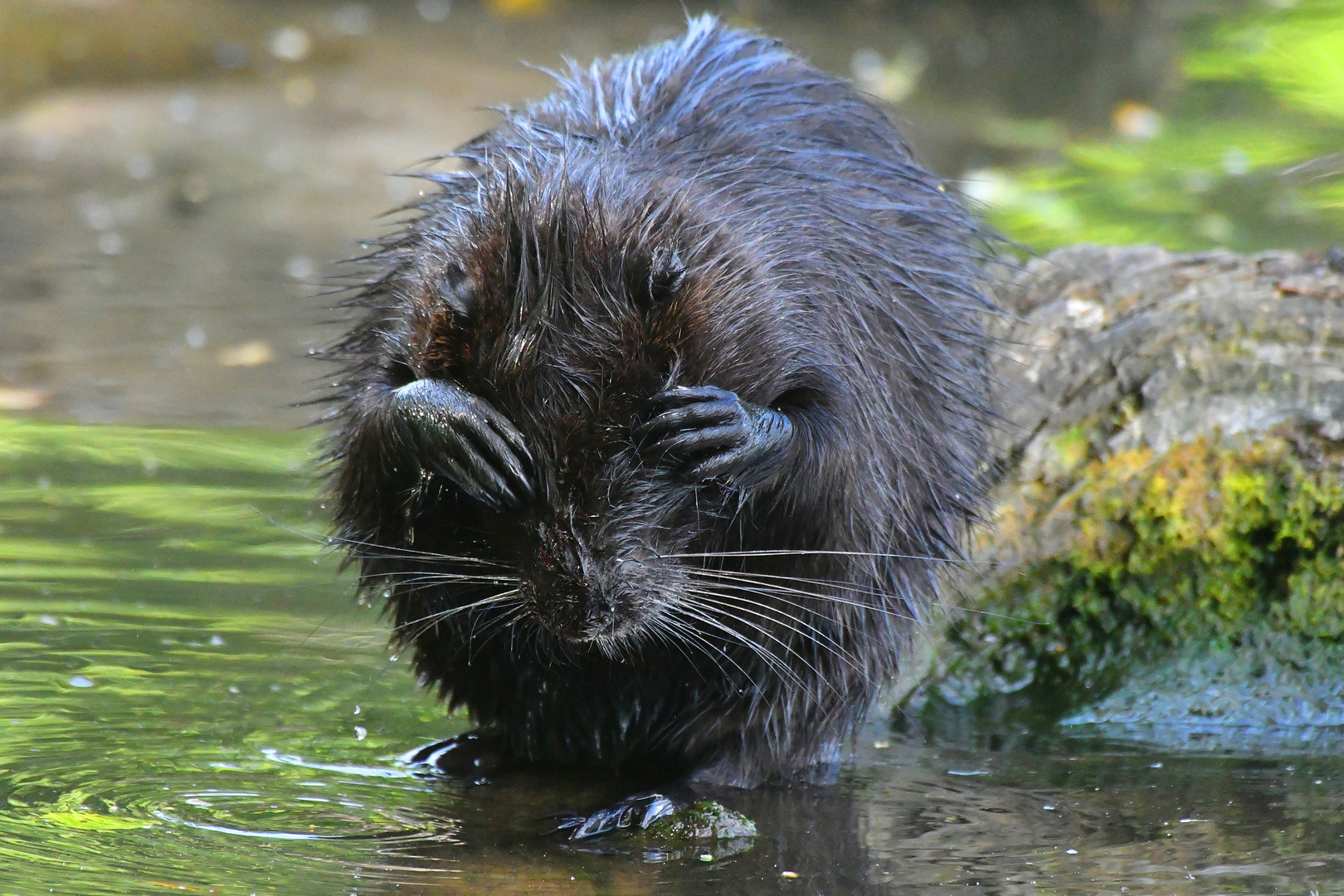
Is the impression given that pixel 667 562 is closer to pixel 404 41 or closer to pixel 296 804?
pixel 296 804

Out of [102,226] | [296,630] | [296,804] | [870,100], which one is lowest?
[296,804]

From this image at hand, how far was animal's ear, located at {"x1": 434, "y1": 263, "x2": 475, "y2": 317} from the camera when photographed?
307cm

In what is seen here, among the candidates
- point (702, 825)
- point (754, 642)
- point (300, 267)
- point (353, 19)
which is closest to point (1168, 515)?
point (754, 642)

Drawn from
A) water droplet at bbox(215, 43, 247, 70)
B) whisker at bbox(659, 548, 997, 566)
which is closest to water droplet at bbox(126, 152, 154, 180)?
water droplet at bbox(215, 43, 247, 70)

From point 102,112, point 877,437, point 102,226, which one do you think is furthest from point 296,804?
point 102,112

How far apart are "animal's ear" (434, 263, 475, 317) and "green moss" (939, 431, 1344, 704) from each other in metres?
1.81

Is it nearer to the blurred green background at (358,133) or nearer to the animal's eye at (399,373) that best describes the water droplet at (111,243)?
the blurred green background at (358,133)

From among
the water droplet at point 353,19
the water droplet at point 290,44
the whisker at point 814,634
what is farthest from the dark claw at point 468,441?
the water droplet at point 353,19

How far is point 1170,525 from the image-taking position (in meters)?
4.25

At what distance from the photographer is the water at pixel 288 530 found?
10.2 feet

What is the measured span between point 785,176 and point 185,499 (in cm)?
238

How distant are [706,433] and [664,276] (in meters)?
0.31

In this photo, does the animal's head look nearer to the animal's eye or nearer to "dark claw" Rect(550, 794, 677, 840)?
the animal's eye

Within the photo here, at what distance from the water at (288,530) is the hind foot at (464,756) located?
0.19 ft
